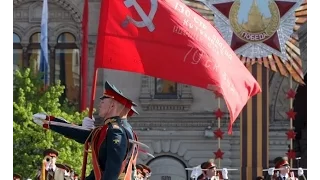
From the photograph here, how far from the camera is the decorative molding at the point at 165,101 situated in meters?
35.5

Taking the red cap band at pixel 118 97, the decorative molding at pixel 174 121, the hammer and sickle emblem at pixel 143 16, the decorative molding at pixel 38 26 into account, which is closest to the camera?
the red cap band at pixel 118 97

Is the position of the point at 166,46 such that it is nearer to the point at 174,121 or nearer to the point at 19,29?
the point at 174,121

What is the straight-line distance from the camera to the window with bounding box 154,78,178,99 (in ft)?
117

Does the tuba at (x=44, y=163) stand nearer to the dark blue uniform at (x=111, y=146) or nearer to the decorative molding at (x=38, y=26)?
the dark blue uniform at (x=111, y=146)

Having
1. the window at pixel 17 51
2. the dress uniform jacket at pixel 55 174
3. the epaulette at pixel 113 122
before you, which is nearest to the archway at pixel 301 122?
the window at pixel 17 51

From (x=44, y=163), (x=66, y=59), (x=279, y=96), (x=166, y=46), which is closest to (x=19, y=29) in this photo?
(x=66, y=59)

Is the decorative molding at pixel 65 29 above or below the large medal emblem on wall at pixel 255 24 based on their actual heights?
above

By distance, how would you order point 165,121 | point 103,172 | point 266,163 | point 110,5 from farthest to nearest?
1. point 165,121
2. point 266,163
3. point 110,5
4. point 103,172

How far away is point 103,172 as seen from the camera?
11289mm

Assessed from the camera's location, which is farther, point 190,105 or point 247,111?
point 190,105

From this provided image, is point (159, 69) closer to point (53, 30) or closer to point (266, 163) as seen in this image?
point (266, 163)

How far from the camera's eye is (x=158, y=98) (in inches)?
1404
